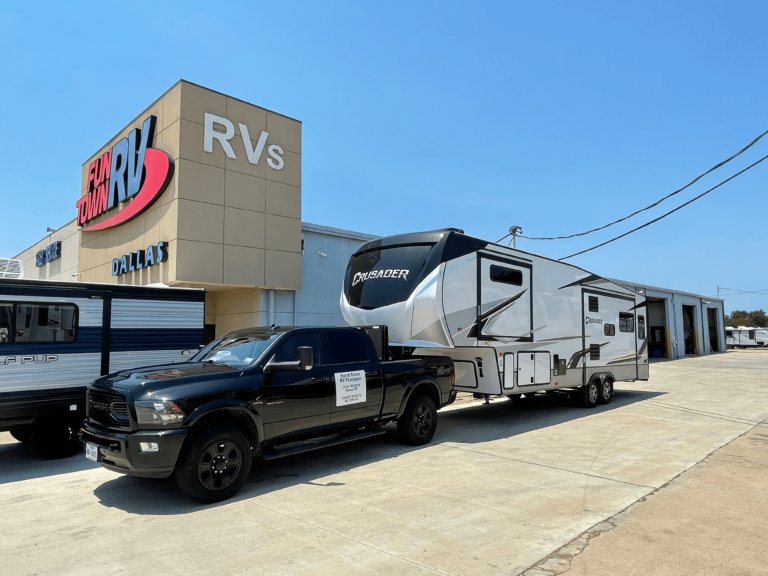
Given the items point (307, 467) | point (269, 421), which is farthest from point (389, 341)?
point (269, 421)

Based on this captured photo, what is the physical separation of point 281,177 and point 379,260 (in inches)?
330

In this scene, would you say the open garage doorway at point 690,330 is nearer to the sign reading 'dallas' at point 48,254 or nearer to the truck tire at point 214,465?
the sign reading 'dallas' at point 48,254

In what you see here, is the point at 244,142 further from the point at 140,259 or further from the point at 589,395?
the point at 589,395

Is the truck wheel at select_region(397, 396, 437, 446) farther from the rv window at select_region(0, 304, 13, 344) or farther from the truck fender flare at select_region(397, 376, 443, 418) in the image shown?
the rv window at select_region(0, 304, 13, 344)

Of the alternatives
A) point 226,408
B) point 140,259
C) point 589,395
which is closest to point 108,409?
point 226,408

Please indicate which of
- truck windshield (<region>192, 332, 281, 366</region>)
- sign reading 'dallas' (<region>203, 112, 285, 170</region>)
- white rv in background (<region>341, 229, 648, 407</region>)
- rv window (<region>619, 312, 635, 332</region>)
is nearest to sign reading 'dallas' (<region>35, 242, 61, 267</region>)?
sign reading 'dallas' (<region>203, 112, 285, 170</region>)

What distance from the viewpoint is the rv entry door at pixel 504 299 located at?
998 cm

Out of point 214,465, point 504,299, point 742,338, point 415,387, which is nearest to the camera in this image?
point 214,465

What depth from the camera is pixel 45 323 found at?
8.01 m

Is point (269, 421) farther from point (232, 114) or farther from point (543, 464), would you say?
point (232, 114)

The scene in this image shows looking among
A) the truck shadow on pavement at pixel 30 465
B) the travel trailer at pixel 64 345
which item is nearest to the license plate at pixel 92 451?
the truck shadow on pavement at pixel 30 465

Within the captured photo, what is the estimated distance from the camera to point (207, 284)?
15.9 meters

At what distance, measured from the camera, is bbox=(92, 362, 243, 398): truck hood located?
583 centimetres

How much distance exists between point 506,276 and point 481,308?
3.58 ft
